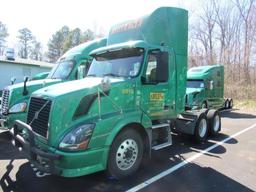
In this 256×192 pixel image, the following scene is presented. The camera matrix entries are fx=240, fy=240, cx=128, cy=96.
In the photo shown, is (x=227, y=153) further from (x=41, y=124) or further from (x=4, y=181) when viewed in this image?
(x=4, y=181)

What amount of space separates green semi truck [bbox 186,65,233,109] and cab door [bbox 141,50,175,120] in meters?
6.83

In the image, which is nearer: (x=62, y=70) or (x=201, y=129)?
(x=201, y=129)

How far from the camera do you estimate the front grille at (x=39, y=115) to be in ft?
13.0

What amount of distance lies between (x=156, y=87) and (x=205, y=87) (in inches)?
348

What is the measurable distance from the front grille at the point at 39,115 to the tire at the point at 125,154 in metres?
1.20

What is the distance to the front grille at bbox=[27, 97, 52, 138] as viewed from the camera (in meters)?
3.95

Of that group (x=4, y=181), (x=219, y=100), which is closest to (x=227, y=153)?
(x=4, y=181)

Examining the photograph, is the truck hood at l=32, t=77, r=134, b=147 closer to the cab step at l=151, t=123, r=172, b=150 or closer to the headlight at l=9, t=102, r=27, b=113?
the cab step at l=151, t=123, r=172, b=150

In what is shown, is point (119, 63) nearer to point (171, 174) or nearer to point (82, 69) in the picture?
point (171, 174)

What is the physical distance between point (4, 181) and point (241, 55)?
26.8m

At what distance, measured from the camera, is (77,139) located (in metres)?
3.69

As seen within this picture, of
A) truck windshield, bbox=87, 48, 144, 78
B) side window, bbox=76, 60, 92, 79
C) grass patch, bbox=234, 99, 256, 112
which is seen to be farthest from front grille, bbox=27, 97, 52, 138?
grass patch, bbox=234, 99, 256, 112

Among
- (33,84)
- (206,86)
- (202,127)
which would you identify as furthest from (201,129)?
(206,86)

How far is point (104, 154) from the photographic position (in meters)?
3.98
